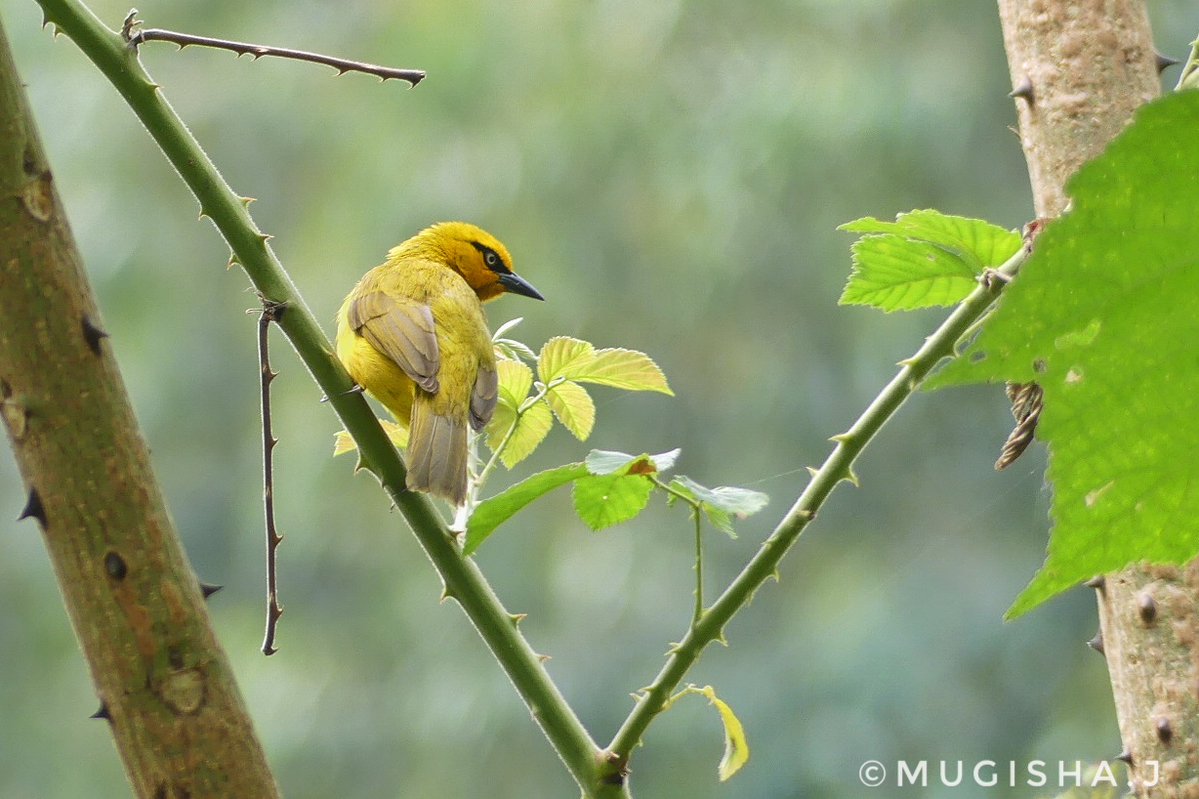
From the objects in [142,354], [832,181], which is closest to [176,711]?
[832,181]

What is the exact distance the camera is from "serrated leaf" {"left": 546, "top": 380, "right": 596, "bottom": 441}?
1.23m

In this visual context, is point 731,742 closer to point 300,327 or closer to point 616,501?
point 616,501

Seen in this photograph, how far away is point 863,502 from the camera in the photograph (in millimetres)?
6203

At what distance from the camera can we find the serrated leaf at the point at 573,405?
1.23 metres

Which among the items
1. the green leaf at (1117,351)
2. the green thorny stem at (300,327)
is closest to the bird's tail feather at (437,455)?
the green thorny stem at (300,327)

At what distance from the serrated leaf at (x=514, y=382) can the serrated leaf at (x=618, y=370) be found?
52mm

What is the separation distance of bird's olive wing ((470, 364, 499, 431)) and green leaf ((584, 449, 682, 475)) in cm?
79

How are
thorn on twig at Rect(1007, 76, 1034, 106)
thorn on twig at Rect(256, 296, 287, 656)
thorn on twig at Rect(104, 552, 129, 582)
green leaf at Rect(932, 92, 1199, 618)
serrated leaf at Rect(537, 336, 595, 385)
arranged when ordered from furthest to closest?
thorn on twig at Rect(1007, 76, 1034, 106) < serrated leaf at Rect(537, 336, 595, 385) < thorn on twig at Rect(256, 296, 287, 656) < thorn on twig at Rect(104, 552, 129, 582) < green leaf at Rect(932, 92, 1199, 618)

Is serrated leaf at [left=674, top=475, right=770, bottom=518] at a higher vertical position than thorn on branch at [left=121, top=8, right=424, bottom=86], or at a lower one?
lower

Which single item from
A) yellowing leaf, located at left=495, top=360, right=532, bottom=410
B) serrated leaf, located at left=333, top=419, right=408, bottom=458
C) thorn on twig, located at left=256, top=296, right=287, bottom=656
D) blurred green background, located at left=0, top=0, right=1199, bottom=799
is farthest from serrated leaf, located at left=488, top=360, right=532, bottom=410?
blurred green background, located at left=0, top=0, right=1199, bottom=799

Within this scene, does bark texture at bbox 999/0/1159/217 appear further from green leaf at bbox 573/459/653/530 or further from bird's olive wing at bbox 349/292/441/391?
bird's olive wing at bbox 349/292/441/391

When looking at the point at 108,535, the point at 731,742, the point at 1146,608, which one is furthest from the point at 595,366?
the point at 1146,608

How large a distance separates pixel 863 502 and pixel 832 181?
155 centimetres

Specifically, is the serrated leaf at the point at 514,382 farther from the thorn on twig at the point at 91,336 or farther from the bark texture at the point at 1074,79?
the bark texture at the point at 1074,79
